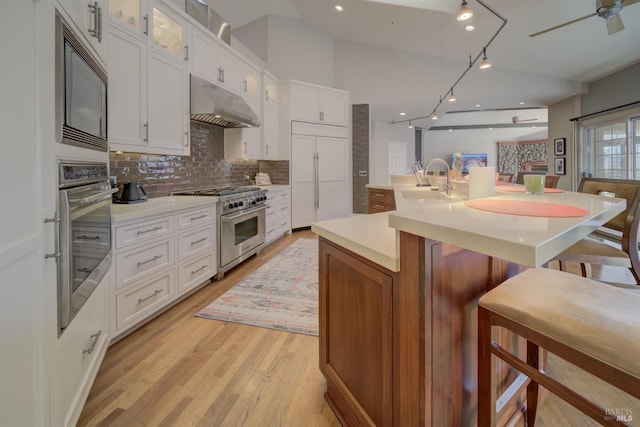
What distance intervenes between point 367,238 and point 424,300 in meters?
0.36

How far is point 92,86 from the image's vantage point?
61.9 inches

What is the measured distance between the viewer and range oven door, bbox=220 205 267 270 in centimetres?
327

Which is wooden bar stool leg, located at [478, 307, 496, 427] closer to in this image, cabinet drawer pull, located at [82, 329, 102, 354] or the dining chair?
the dining chair

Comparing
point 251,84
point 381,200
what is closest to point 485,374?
point 381,200

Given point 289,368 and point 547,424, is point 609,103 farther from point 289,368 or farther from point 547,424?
point 289,368

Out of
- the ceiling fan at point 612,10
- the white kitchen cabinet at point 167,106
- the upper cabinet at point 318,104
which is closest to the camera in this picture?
the ceiling fan at point 612,10

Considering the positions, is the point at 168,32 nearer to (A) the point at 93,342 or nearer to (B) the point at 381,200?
(A) the point at 93,342

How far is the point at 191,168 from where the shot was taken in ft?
12.1

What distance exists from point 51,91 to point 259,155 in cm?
394

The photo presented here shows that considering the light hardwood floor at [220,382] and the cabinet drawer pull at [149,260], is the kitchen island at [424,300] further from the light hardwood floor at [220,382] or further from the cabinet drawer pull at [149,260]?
the cabinet drawer pull at [149,260]

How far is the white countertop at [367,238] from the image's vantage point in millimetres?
958

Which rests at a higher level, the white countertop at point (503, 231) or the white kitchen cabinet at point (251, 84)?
the white kitchen cabinet at point (251, 84)

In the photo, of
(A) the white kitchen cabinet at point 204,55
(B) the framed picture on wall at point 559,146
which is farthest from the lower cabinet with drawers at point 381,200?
(B) the framed picture on wall at point 559,146

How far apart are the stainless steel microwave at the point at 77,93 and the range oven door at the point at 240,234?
164 cm
